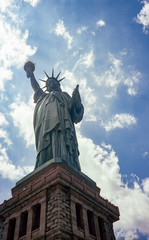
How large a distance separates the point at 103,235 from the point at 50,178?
504cm

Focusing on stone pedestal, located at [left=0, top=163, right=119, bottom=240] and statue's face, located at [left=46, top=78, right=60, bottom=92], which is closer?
stone pedestal, located at [left=0, top=163, right=119, bottom=240]

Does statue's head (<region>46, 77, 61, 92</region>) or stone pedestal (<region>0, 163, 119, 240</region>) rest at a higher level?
statue's head (<region>46, 77, 61, 92</region>)

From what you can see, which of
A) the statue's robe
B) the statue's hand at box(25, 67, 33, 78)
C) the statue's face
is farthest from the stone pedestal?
the statue's hand at box(25, 67, 33, 78)

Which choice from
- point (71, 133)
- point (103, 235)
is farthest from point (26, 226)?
point (71, 133)

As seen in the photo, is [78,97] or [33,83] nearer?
[78,97]

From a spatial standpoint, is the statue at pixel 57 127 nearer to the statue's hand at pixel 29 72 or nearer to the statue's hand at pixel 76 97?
the statue's hand at pixel 76 97

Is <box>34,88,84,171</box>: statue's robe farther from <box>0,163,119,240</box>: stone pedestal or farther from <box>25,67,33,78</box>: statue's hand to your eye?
<box>25,67,33,78</box>: statue's hand

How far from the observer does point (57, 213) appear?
49.1 feet

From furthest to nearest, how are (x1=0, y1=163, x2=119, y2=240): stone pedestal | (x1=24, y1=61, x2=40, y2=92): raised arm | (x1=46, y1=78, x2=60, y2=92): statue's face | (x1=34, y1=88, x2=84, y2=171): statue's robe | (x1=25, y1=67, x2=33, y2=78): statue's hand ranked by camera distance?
(x1=25, y1=67, x2=33, y2=78): statue's hand
(x1=24, y1=61, x2=40, y2=92): raised arm
(x1=46, y1=78, x2=60, y2=92): statue's face
(x1=34, y1=88, x2=84, y2=171): statue's robe
(x1=0, y1=163, x2=119, y2=240): stone pedestal

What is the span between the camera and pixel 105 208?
62.3 ft

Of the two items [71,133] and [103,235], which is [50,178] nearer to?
[103,235]

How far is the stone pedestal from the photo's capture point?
14875 millimetres

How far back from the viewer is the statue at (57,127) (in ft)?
73.3

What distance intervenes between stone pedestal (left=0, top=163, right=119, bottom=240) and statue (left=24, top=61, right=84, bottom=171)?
3.28m
